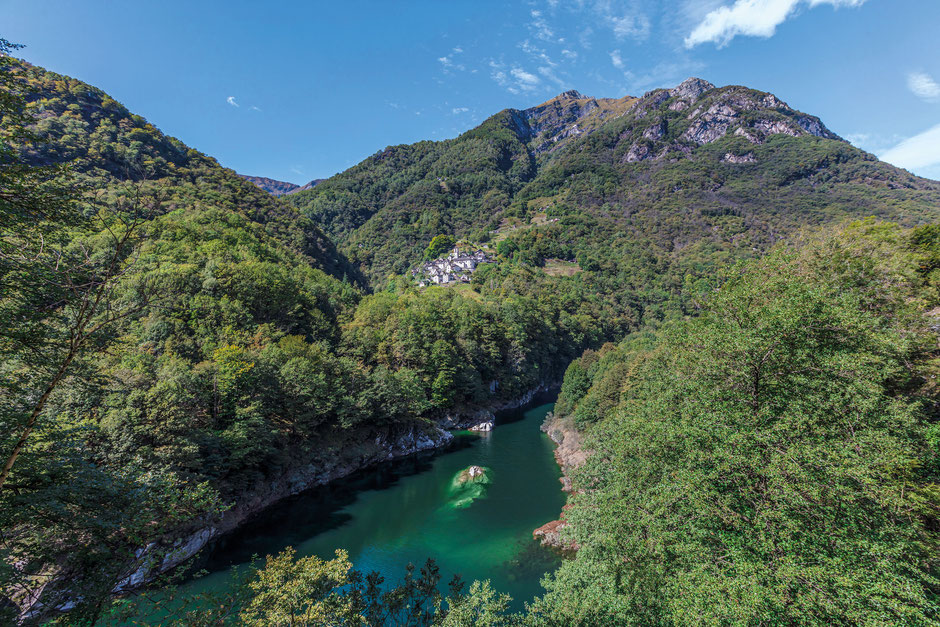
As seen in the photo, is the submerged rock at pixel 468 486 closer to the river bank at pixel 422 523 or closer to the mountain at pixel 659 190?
the river bank at pixel 422 523

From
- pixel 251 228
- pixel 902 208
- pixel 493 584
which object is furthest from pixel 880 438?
pixel 902 208

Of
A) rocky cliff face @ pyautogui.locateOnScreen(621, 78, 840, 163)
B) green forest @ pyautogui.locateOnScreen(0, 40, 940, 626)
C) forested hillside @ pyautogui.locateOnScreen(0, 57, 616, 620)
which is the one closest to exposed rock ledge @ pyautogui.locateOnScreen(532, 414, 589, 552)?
green forest @ pyautogui.locateOnScreen(0, 40, 940, 626)

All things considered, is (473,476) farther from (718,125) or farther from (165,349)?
(718,125)

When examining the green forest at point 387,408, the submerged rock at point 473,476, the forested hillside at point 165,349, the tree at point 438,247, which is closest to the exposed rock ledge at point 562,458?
the green forest at point 387,408

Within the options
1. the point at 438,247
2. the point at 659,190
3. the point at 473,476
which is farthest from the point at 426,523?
the point at 659,190

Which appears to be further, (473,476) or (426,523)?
(473,476)

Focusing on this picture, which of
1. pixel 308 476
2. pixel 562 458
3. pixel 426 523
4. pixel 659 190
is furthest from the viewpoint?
pixel 659 190

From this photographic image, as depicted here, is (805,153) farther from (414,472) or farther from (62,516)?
(62,516)

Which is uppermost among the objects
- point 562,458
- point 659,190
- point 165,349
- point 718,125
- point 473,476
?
point 718,125
